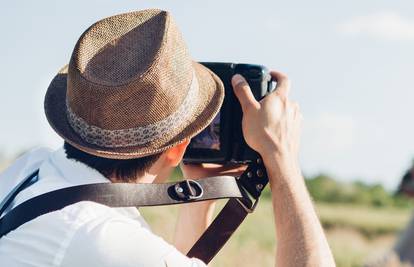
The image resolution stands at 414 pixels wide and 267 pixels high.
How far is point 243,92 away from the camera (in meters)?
3.16

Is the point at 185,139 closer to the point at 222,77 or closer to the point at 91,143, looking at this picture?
the point at 91,143

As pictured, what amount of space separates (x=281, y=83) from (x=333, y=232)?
2102 cm

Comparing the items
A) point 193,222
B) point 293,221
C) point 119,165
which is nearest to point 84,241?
point 119,165

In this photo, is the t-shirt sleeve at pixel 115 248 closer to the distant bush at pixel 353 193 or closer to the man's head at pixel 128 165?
the man's head at pixel 128 165

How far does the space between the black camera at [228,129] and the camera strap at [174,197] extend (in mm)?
109

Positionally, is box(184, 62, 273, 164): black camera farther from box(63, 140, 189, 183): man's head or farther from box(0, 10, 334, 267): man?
box(63, 140, 189, 183): man's head

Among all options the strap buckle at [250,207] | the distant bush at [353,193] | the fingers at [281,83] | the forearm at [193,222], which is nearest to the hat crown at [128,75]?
the fingers at [281,83]

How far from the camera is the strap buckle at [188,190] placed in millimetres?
2922

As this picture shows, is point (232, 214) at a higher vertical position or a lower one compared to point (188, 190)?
lower

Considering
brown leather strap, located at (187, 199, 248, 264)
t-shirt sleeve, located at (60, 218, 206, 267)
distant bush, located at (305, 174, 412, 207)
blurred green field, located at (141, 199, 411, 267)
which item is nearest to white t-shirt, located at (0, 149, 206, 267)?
t-shirt sleeve, located at (60, 218, 206, 267)

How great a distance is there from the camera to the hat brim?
2.88 m

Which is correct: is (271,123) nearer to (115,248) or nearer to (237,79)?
Result: (237,79)

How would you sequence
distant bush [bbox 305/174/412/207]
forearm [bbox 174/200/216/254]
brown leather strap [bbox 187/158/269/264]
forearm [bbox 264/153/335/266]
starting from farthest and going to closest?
distant bush [bbox 305/174/412/207] → forearm [bbox 174/200/216/254] → brown leather strap [bbox 187/158/269/264] → forearm [bbox 264/153/335/266]

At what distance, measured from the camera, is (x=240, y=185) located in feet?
10.7
